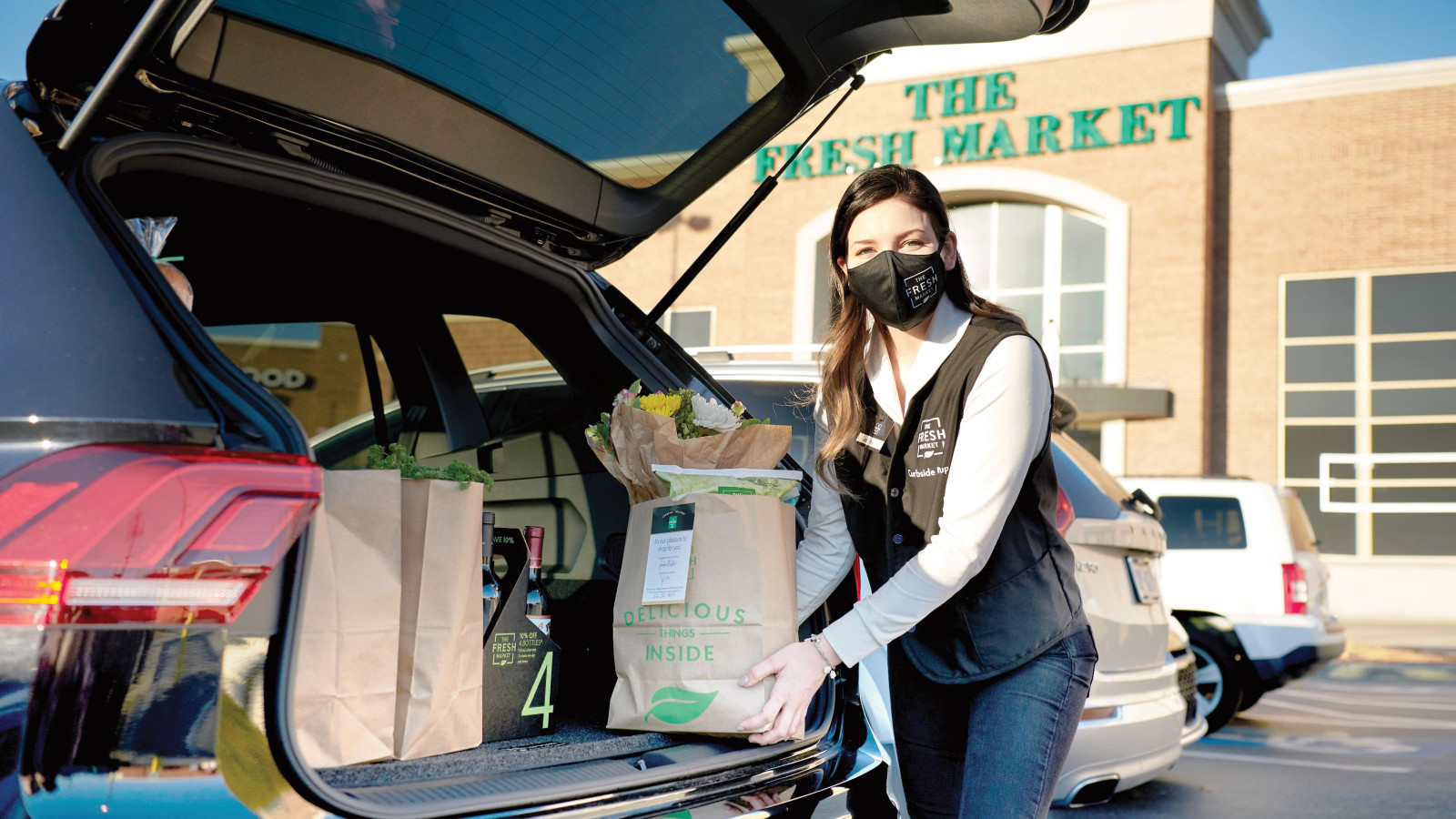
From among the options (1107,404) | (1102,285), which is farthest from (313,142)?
(1102,285)

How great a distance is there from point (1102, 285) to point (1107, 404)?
2403 mm

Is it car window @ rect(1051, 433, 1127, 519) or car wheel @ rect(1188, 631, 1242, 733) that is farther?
car wheel @ rect(1188, 631, 1242, 733)

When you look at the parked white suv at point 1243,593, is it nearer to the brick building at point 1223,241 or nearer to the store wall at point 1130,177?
the store wall at point 1130,177

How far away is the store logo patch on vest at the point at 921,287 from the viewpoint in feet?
6.18

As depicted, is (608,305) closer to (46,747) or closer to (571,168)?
(571,168)

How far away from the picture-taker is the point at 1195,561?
6.58 metres

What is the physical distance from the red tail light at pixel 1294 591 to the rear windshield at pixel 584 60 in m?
5.37

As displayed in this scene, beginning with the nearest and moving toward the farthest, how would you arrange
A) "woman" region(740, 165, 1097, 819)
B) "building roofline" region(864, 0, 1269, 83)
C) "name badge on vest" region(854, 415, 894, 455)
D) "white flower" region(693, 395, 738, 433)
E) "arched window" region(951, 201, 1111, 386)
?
1. "woman" region(740, 165, 1097, 819)
2. "white flower" region(693, 395, 738, 433)
3. "name badge on vest" region(854, 415, 894, 455)
4. "building roofline" region(864, 0, 1269, 83)
5. "arched window" region(951, 201, 1111, 386)

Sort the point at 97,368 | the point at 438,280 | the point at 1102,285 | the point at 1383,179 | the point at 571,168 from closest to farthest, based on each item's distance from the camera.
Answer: the point at 97,368, the point at 571,168, the point at 438,280, the point at 1383,179, the point at 1102,285

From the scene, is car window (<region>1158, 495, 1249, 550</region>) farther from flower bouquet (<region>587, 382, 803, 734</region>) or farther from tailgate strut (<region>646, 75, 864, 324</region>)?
flower bouquet (<region>587, 382, 803, 734</region>)

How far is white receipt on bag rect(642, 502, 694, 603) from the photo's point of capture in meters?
1.72

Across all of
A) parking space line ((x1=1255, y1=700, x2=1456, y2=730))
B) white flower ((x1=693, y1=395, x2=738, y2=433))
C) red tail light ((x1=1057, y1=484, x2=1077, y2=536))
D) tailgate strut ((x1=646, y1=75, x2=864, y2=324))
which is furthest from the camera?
parking space line ((x1=1255, y1=700, x2=1456, y2=730))

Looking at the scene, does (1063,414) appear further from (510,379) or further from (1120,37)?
(1120,37)

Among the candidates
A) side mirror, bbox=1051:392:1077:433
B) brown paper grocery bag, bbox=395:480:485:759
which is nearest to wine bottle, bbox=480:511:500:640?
brown paper grocery bag, bbox=395:480:485:759
